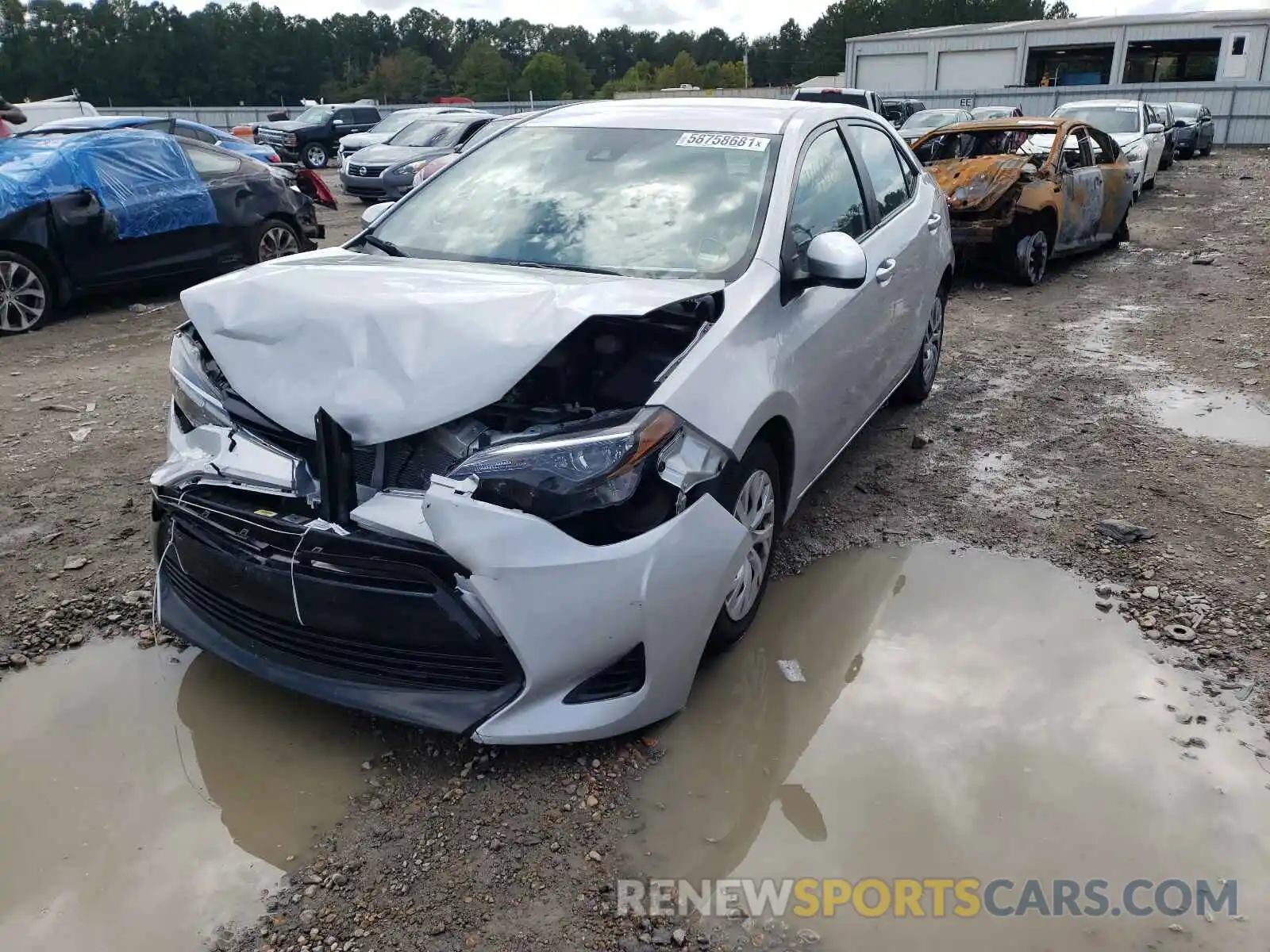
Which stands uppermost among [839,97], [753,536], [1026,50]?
[1026,50]

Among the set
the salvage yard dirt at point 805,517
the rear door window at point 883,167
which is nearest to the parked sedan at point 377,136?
the salvage yard dirt at point 805,517

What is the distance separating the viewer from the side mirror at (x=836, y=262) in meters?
3.32

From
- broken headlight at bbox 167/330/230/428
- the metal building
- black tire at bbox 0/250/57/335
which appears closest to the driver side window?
broken headlight at bbox 167/330/230/428

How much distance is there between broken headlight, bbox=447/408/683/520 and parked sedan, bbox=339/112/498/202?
13.6 metres

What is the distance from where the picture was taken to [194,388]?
10.1 ft

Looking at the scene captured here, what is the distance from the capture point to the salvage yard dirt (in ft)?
8.02

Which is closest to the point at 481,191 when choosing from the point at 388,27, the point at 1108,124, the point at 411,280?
the point at 411,280

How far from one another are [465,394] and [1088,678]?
2.26 meters

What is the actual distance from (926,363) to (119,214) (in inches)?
267

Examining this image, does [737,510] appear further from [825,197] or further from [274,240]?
[274,240]

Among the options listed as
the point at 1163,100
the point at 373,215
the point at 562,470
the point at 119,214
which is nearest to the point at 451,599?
the point at 562,470

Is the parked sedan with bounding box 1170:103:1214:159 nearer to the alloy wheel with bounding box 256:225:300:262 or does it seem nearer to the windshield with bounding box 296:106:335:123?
the windshield with bounding box 296:106:335:123

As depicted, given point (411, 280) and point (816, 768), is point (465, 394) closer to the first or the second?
point (411, 280)

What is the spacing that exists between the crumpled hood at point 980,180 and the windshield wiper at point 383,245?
6340mm
